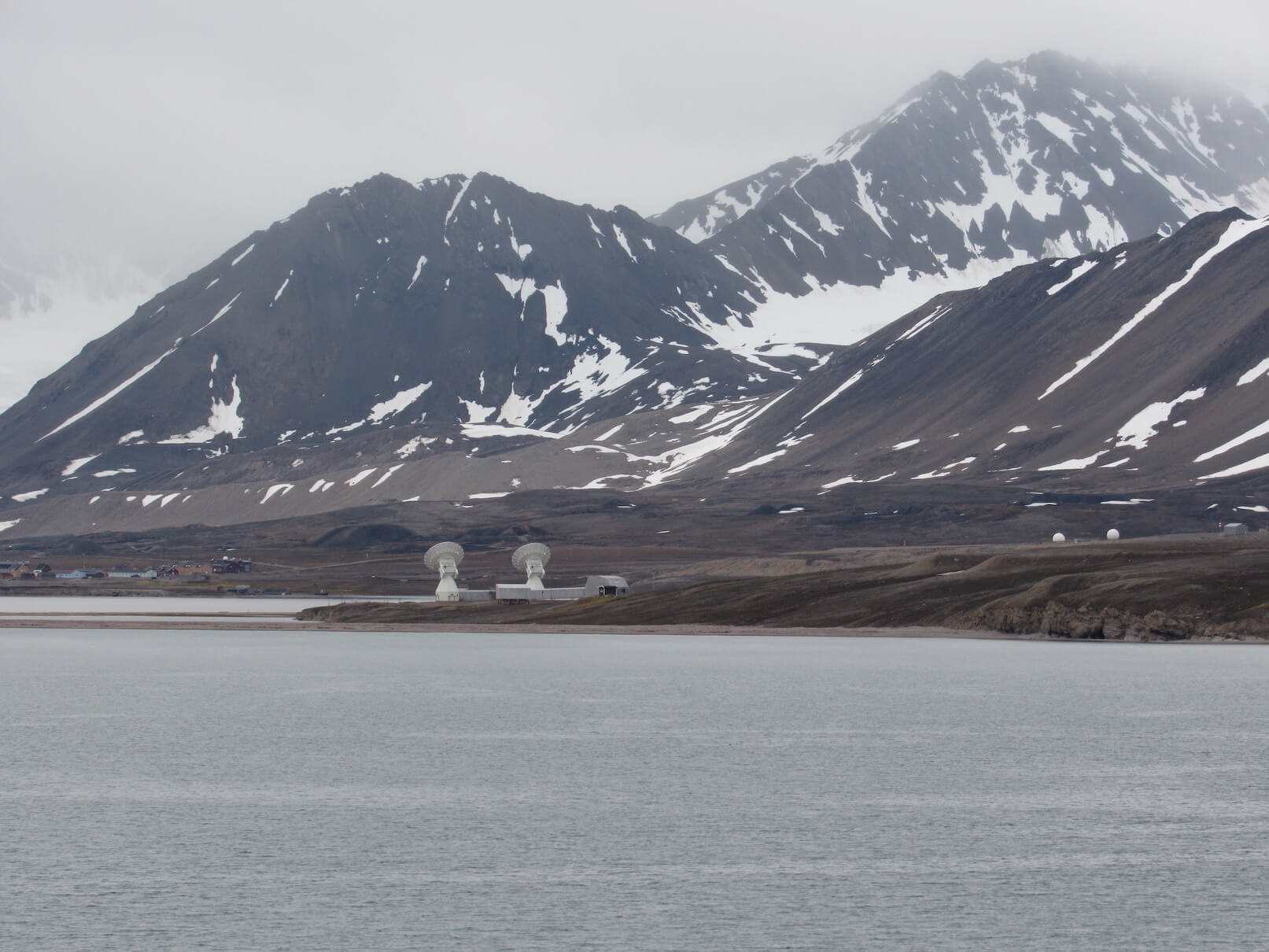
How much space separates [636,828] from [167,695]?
4789 centimetres

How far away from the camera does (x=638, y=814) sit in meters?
49.4

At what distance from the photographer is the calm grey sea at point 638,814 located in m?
35.9

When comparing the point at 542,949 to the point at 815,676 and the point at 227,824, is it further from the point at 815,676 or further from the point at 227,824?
the point at 815,676

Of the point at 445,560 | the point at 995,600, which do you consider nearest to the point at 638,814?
the point at 995,600

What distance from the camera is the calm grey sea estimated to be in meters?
35.9

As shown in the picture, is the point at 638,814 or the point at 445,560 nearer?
the point at 638,814

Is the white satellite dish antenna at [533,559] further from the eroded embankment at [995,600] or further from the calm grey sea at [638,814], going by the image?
the calm grey sea at [638,814]

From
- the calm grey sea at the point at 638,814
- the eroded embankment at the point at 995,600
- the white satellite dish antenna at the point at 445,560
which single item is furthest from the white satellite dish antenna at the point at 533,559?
the calm grey sea at the point at 638,814

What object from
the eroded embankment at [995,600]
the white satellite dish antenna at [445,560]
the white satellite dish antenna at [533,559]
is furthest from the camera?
the white satellite dish antenna at [445,560]

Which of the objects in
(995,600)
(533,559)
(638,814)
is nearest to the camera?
(638,814)

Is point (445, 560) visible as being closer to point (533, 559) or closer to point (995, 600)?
point (533, 559)

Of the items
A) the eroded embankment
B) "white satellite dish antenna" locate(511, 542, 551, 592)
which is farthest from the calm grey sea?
"white satellite dish antenna" locate(511, 542, 551, 592)

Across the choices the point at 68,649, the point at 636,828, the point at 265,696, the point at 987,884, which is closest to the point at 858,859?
the point at 987,884

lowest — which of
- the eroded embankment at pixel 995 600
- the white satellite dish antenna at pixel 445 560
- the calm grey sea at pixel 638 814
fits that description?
the calm grey sea at pixel 638 814
